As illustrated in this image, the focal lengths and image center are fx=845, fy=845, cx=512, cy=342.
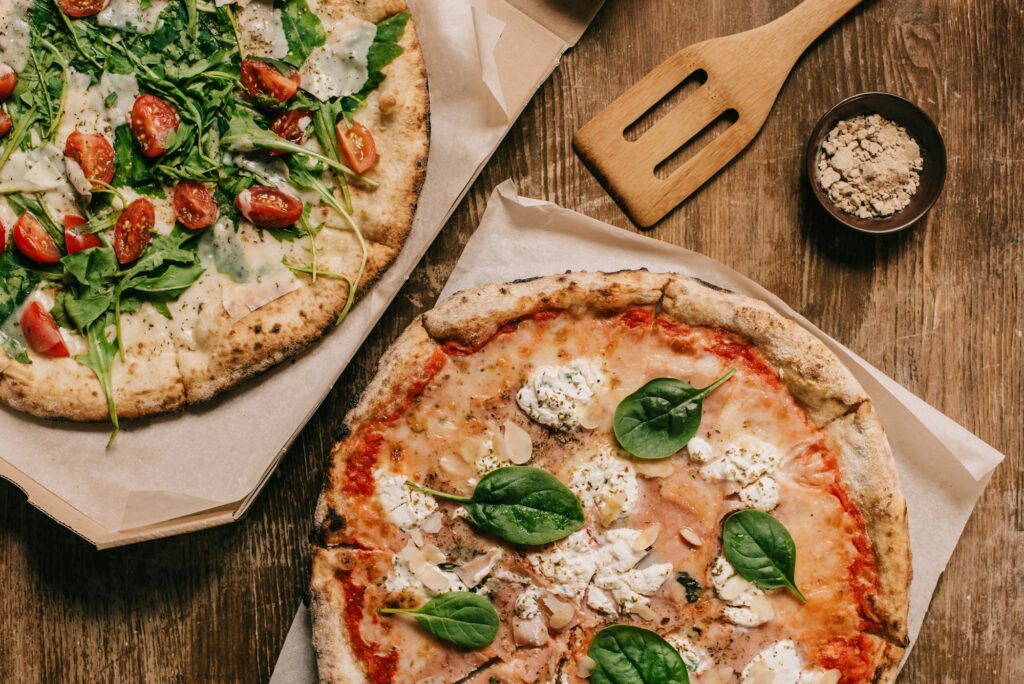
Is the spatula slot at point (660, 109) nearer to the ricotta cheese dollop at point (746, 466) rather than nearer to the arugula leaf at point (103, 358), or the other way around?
the ricotta cheese dollop at point (746, 466)

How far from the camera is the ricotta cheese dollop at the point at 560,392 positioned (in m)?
3.02

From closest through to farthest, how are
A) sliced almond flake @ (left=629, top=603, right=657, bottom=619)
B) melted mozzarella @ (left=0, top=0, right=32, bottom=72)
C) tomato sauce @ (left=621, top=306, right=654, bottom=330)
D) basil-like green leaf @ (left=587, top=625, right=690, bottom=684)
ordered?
basil-like green leaf @ (left=587, top=625, right=690, bottom=684) → sliced almond flake @ (left=629, top=603, right=657, bottom=619) → tomato sauce @ (left=621, top=306, right=654, bottom=330) → melted mozzarella @ (left=0, top=0, right=32, bottom=72)

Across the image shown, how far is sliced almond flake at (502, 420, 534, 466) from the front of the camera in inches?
121

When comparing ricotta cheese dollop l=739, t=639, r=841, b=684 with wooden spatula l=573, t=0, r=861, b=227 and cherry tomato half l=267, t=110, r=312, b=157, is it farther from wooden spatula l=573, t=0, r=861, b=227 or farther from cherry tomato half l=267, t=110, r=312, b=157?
cherry tomato half l=267, t=110, r=312, b=157

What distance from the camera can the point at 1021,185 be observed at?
11.7 ft

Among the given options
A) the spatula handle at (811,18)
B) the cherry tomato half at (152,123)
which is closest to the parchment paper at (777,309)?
the spatula handle at (811,18)

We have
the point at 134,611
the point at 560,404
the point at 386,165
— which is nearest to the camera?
the point at 560,404

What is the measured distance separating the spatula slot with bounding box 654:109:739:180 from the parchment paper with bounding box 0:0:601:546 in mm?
632

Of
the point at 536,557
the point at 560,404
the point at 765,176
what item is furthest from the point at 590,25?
the point at 536,557

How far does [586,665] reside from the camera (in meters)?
3.04

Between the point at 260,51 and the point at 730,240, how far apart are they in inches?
81.3

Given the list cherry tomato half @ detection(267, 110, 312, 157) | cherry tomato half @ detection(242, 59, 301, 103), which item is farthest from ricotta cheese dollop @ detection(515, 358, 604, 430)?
cherry tomato half @ detection(242, 59, 301, 103)

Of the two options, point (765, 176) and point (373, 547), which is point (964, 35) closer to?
point (765, 176)

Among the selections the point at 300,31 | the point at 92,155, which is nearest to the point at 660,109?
the point at 300,31
